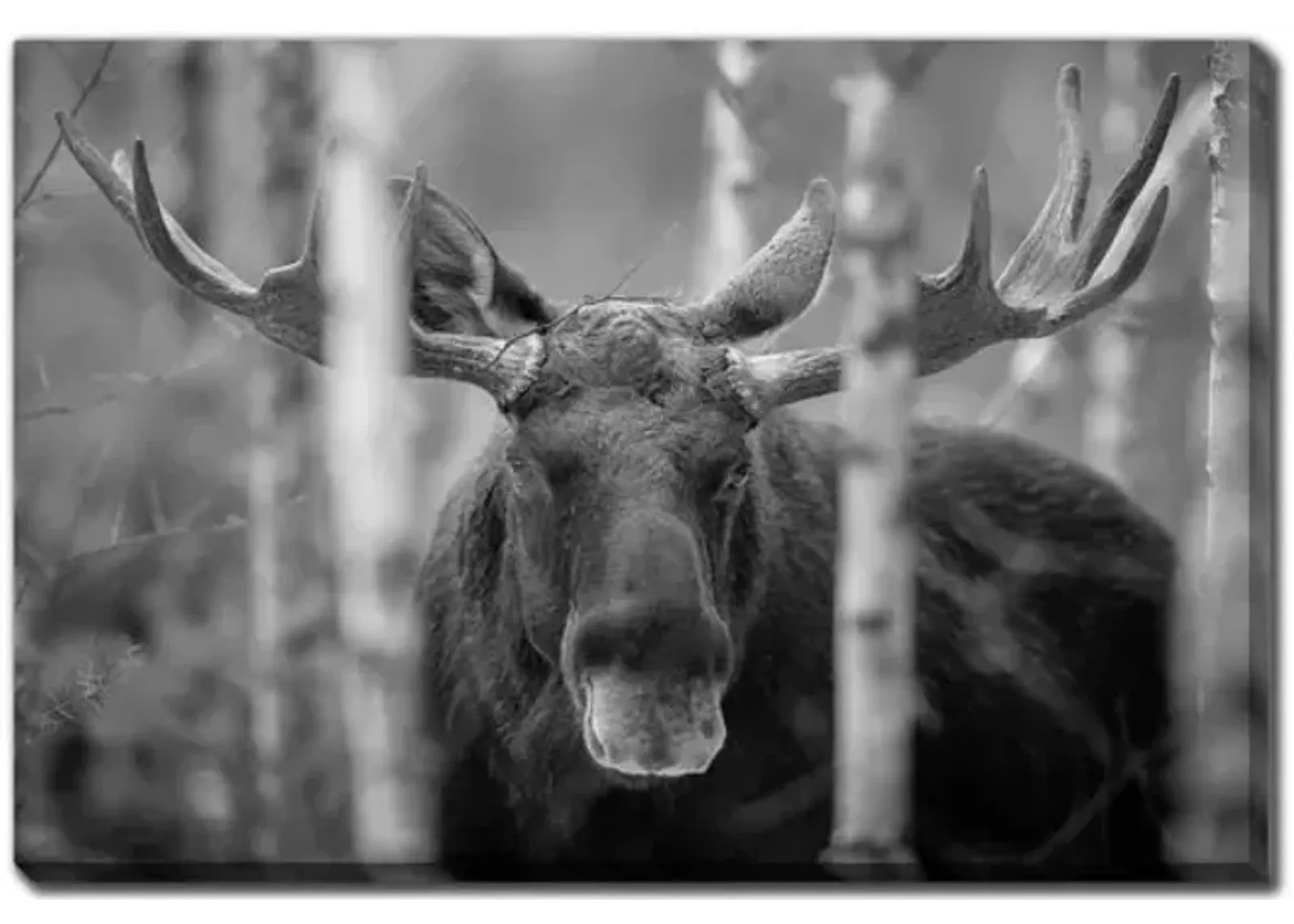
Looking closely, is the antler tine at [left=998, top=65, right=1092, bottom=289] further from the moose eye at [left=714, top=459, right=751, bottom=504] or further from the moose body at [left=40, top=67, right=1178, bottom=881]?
the moose eye at [left=714, top=459, right=751, bottom=504]

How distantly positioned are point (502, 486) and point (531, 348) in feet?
0.99

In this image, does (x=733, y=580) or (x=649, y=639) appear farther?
(x=733, y=580)

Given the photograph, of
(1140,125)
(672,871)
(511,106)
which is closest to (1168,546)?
(1140,125)

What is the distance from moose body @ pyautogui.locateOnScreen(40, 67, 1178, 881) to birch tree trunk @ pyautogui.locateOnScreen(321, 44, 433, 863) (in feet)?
0.22

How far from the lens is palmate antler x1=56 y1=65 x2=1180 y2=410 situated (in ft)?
11.3

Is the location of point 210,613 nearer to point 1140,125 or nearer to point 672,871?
point 672,871

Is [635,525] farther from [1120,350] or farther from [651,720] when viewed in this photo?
[1120,350]

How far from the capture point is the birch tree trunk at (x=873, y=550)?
150 inches

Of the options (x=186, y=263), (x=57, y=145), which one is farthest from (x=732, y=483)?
(x=57, y=145)

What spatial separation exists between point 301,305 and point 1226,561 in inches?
74.2

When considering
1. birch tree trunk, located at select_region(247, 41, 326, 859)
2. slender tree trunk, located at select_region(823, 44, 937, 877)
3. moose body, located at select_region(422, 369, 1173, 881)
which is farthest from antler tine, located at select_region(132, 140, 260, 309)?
slender tree trunk, located at select_region(823, 44, 937, 877)

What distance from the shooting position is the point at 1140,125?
3.92 meters

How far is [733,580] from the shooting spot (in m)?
3.59

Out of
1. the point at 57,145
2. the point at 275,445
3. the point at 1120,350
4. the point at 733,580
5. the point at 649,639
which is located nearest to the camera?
the point at 649,639
